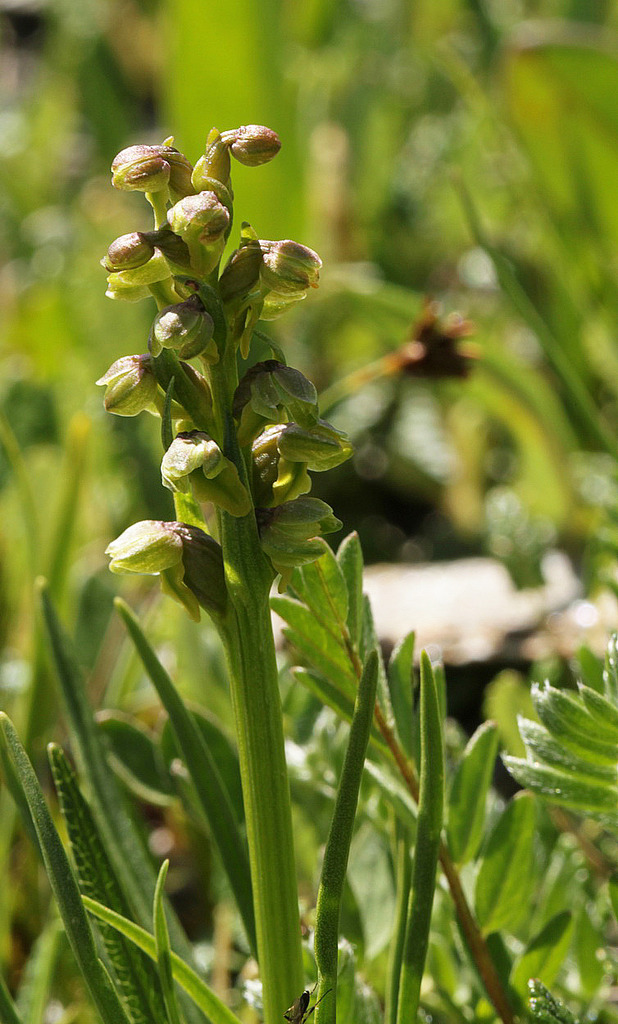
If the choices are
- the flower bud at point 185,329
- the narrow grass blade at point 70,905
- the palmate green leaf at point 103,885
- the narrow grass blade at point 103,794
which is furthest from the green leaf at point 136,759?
the flower bud at point 185,329

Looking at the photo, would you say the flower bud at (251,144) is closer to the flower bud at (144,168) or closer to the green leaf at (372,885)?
the flower bud at (144,168)

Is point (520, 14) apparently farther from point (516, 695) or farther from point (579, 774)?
point (579, 774)

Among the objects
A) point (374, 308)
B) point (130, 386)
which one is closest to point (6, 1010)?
point (130, 386)

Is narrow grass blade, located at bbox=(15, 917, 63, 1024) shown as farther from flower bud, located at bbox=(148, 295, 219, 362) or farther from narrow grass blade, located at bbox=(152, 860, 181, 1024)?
flower bud, located at bbox=(148, 295, 219, 362)

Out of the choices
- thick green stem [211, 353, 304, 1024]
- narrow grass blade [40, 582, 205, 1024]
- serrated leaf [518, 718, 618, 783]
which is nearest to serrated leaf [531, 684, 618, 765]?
serrated leaf [518, 718, 618, 783]

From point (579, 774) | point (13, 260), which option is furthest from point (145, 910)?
point (13, 260)

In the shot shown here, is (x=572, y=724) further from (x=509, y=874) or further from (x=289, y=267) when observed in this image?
(x=289, y=267)
